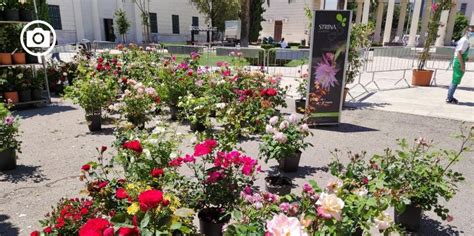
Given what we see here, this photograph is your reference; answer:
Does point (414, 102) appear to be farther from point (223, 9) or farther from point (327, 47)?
point (223, 9)

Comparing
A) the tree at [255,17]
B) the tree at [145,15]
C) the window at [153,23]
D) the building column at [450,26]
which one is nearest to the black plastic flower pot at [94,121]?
the tree at [255,17]

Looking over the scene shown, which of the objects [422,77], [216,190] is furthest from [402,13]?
[216,190]

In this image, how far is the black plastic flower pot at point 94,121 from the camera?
6.48m

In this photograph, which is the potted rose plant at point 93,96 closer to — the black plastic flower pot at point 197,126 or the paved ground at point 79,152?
the paved ground at point 79,152

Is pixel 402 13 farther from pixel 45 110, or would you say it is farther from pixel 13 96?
pixel 13 96

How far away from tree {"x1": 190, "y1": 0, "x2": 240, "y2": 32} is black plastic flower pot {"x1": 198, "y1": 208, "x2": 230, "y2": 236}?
121ft

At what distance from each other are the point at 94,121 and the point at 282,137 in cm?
413

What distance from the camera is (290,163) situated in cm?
475

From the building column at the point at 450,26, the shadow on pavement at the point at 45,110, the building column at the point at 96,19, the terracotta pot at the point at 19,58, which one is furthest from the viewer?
the building column at the point at 96,19

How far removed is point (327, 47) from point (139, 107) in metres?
3.92

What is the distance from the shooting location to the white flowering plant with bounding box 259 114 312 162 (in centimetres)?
433

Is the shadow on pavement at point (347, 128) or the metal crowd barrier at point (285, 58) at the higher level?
the metal crowd barrier at point (285, 58)

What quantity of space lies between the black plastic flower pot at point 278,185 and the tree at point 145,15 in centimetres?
3973

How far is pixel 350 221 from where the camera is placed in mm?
2070
